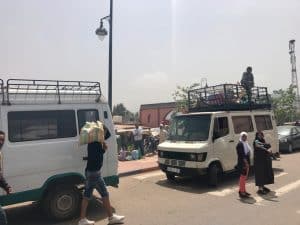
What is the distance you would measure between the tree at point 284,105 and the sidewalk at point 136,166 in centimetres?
1796

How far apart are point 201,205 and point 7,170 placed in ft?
14.1

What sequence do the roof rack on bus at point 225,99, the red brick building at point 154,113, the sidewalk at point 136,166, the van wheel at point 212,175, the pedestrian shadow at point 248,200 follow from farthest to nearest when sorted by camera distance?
1. the red brick building at point 154,113
2. the sidewalk at point 136,166
3. the roof rack on bus at point 225,99
4. the van wheel at point 212,175
5. the pedestrian shadow at point 248,200

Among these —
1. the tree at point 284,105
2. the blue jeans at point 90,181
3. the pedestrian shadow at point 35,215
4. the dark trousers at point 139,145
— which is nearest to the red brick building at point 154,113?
the tree at point 284,105

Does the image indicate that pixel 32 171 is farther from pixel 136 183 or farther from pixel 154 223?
pixel 136 183

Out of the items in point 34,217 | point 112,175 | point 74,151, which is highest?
point 74,151

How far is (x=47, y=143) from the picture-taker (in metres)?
→ 7.08

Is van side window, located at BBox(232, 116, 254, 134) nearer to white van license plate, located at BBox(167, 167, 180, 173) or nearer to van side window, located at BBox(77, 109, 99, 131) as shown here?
white van license plate, located at BBox(167, 167, 180, 173)

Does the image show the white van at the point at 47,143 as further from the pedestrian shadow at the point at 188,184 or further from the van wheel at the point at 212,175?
the van wheel at the point at 212,175

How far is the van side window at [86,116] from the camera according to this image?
7651mm

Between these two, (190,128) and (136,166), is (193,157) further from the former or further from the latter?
(136,166)

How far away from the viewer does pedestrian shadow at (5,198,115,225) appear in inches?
286

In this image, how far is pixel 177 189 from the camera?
10250 mm

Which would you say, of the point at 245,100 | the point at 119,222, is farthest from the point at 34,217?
the point at 245,100

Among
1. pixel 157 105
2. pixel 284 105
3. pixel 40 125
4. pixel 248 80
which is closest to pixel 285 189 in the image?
pixel 248 80
